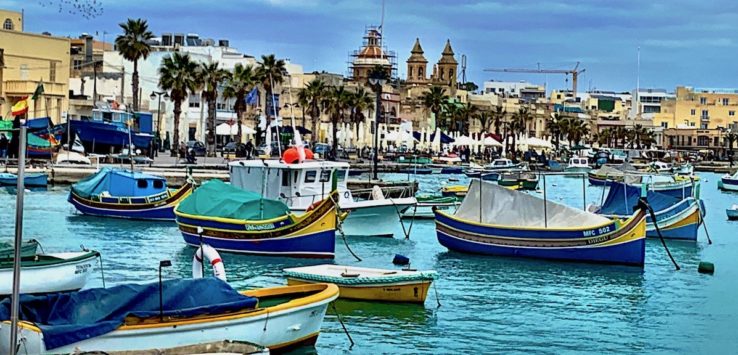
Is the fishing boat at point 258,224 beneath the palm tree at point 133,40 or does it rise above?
beneath

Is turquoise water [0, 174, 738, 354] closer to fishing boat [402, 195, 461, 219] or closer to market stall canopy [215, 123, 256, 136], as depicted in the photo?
fishing boat [402, 195, 461, 219]

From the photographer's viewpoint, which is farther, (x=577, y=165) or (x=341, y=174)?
(x=577, y=165)

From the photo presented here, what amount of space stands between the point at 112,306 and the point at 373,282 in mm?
10143

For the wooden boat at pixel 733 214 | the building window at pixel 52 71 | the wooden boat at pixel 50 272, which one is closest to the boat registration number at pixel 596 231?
the wooden boat at pixel 50 272

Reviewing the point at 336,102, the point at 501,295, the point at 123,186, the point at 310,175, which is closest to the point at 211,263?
the point at 501,295

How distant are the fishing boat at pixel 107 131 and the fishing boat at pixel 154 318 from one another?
68.4 metres

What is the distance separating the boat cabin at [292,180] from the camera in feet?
149

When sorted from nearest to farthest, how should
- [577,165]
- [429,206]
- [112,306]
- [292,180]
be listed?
[112,306] < [292,180] < [429,206] < [577,165]

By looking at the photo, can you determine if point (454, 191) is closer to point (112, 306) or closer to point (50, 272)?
point (50, 272)

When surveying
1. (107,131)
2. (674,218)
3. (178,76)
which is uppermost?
(178,76)

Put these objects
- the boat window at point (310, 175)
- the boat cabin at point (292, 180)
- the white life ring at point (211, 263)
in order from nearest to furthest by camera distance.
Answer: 1. the white life ring at point (211, 263)
2. the boat cabin at point (292, 180)
3. the boat window at point (310, 175)

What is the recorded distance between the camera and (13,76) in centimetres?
9594

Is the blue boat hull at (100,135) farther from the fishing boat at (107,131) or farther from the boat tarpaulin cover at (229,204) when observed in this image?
the boat tarpaulin cover at (229,204)

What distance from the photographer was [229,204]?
135 ft
